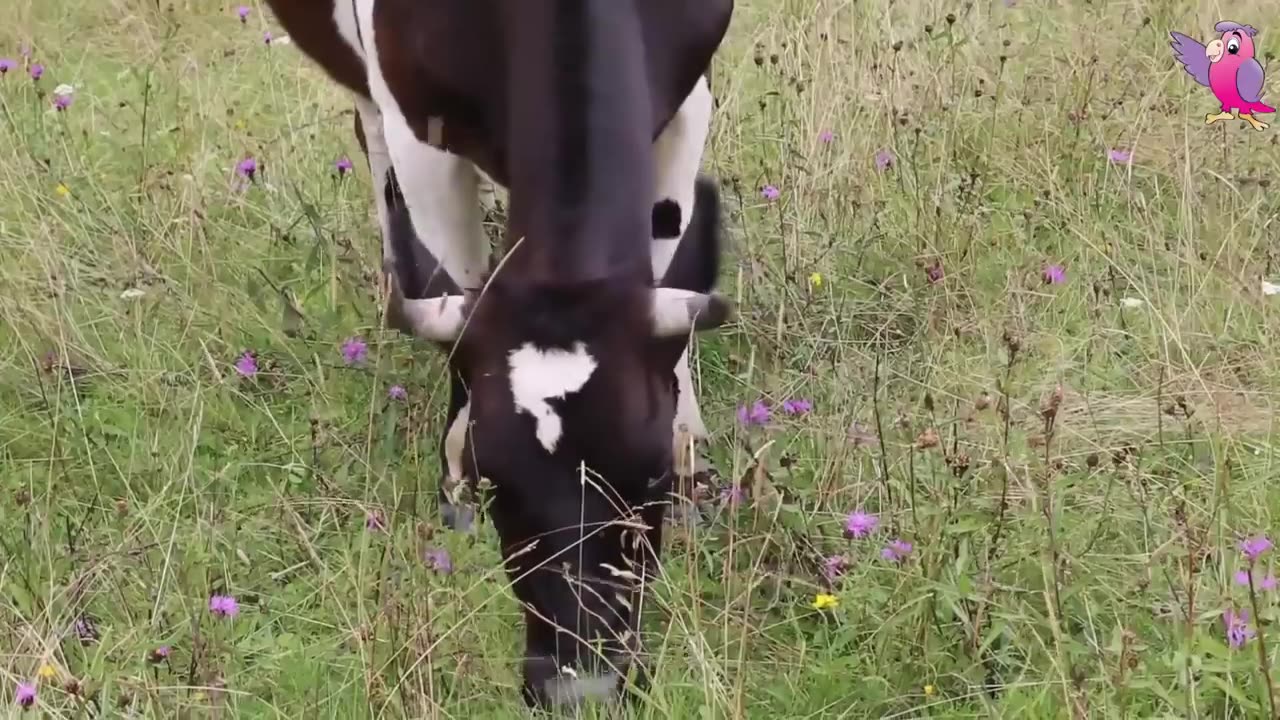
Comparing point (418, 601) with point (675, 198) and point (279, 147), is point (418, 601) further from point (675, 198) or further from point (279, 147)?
point (279, 147)

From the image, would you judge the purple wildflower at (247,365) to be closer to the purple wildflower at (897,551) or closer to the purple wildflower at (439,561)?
the purple wildflower at (439,561)

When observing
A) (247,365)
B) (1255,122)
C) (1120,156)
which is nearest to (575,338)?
(247,365)

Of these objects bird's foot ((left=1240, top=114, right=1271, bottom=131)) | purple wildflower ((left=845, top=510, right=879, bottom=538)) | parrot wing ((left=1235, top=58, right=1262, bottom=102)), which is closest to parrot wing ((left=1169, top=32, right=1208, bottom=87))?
parrot wing ((left=1235, top=58, right=1262, bottom=102))

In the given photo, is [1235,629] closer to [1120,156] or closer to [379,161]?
[1120,156]

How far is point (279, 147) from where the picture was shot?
4246mm

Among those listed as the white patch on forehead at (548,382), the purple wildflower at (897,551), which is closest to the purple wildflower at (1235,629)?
the purple wildflower at (897,551)

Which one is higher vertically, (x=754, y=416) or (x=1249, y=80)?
(x=1249, y=80)

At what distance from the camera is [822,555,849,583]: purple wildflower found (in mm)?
1991

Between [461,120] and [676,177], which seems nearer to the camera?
[461,120]

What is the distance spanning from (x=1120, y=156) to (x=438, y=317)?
2.21 metres

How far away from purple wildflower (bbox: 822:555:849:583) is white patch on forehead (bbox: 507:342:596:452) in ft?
1.62

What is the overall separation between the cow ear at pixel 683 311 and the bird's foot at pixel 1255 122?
8.22 ft

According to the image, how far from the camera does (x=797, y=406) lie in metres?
2.56

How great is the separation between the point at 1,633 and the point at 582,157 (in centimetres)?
120
